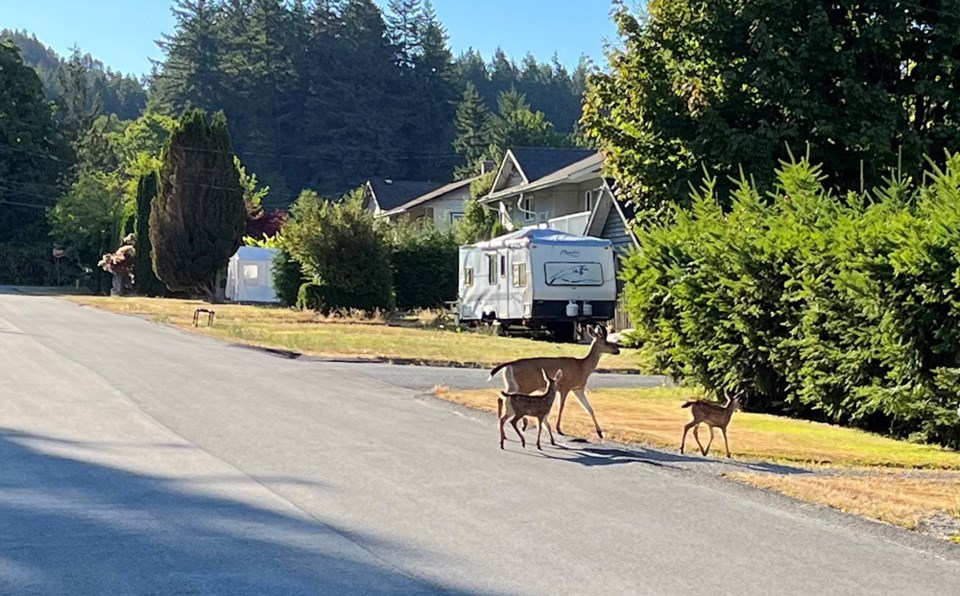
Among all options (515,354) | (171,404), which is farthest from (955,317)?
(515,354)

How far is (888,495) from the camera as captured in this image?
9977 millimetres

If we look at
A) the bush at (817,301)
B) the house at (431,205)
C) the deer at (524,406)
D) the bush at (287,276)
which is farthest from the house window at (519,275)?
the house at (431,205)

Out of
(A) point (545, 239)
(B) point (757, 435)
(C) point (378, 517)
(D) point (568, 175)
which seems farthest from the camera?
(D) point (568, 175)

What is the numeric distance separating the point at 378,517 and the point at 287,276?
40.0m

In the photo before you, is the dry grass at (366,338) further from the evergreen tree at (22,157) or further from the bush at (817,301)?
the evergreen tree at (22,157)

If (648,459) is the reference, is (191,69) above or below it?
above

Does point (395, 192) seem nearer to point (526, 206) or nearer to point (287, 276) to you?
point (526, 206)

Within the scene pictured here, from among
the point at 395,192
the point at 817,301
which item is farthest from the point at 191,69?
the point at 817,301

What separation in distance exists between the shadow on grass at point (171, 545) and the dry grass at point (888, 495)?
149 inches

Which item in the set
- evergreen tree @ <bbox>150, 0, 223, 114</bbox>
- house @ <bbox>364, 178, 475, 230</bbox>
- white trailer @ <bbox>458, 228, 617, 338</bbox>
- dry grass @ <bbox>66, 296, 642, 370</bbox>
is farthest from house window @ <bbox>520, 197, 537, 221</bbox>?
evergreen tree @ <bbox>150, 0, 223, 114</bbox>

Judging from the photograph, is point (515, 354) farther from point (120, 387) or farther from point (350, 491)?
point (350, 491)

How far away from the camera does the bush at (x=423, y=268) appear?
46500 millimetres

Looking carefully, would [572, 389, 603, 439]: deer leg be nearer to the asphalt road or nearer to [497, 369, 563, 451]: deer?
the asphalt road

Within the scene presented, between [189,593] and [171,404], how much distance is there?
9214 mm
